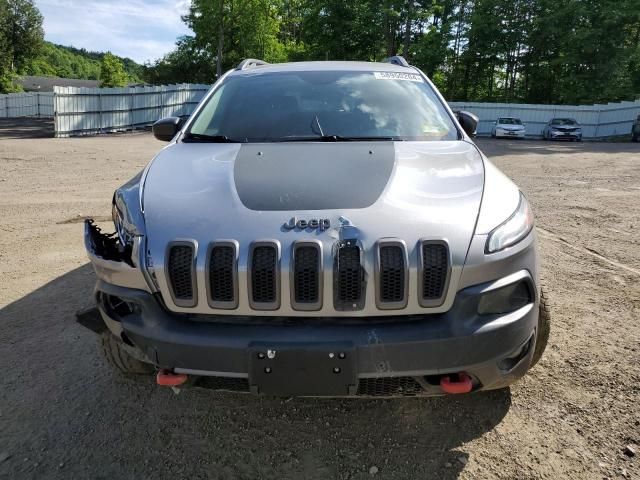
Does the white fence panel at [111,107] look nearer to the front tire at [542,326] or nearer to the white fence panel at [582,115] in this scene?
the white fence panel at [582,115]

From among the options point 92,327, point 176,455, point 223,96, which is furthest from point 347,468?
point 223,96

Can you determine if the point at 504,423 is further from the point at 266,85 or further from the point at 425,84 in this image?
the point at 266,85

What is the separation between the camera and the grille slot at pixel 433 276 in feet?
6.18

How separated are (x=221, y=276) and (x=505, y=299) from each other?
112cm

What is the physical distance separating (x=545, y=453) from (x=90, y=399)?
2244 mm

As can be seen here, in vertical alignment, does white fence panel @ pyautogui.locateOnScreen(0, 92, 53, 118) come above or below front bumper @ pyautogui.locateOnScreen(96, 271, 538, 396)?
above

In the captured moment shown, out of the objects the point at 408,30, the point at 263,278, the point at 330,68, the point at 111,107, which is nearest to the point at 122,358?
the point at 263,278

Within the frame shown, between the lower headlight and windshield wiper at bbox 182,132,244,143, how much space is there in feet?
5.66

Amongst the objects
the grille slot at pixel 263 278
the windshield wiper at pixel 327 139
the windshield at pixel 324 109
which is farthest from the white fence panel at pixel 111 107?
the grille slot at pixel 263 278

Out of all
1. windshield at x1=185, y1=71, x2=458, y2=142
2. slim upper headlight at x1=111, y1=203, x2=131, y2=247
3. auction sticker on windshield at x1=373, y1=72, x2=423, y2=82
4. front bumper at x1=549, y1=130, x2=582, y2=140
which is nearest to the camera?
slim upper headlight at x1=111, y1=203, x2=131, y2=247

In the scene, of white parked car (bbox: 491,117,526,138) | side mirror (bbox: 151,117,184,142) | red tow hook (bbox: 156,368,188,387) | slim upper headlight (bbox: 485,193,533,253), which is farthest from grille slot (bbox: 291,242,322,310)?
white parked car (bbox: 491,117,526,138)

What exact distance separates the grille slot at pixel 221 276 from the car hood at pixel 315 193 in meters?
0.04

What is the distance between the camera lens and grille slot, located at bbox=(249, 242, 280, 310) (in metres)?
1.88

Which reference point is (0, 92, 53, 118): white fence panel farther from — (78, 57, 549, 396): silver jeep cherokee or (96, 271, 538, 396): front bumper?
(96, 271, 538, 396): front bumper
